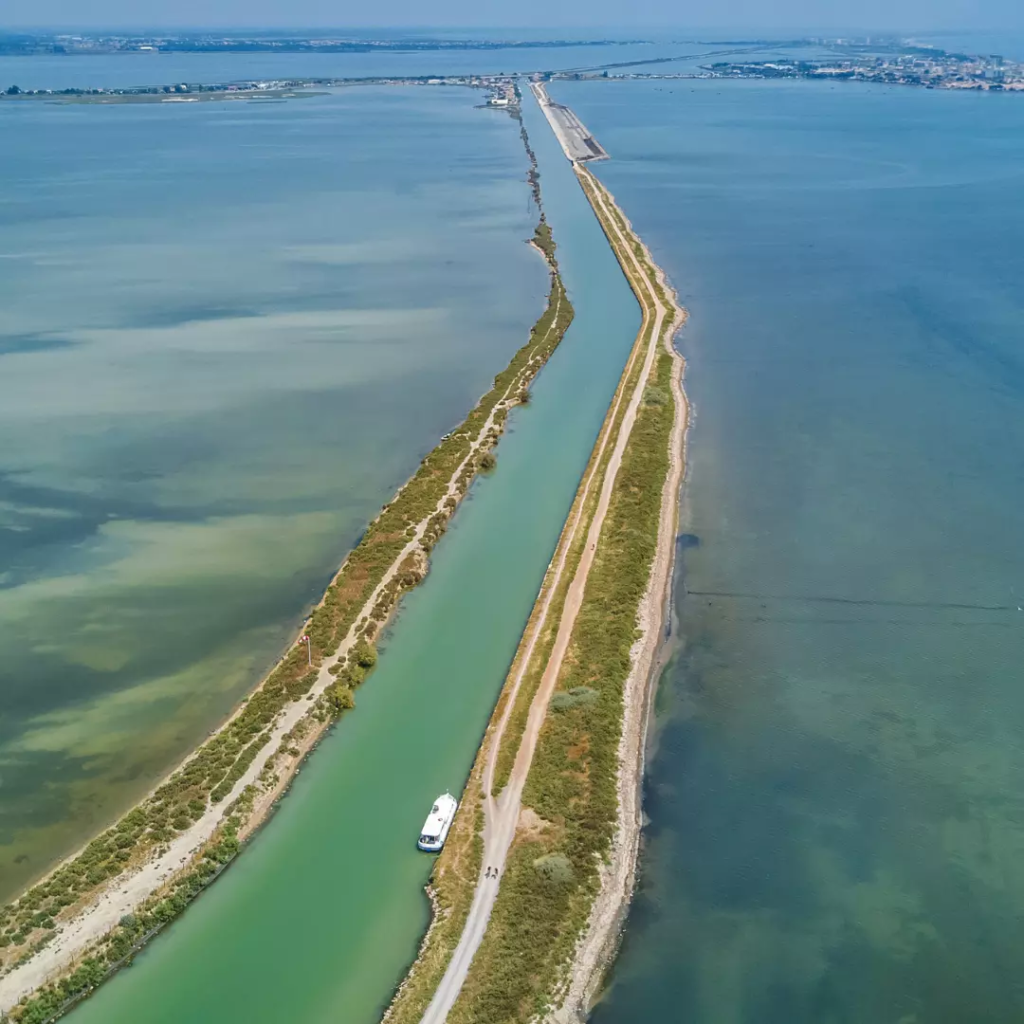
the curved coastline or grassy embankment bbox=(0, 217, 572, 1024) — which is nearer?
the curved coastline

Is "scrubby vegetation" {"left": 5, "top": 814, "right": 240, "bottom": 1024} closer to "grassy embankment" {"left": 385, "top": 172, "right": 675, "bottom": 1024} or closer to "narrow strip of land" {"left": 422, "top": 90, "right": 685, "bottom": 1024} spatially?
"grassy embankment" {"left": 385, "top": 172, "right": 675, "bottom": 1024}

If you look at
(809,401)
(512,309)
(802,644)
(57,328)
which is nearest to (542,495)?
(802,644)

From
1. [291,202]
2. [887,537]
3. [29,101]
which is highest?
[29,101]

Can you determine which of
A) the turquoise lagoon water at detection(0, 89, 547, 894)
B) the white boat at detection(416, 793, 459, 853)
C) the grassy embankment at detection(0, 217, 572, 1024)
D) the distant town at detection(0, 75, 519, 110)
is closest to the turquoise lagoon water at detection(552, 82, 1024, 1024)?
the white boat at detection(416, 793, 459, 853)

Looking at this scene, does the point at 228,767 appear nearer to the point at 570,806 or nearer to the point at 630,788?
the point at 570,806

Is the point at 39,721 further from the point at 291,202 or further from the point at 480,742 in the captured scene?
the point at 291,202

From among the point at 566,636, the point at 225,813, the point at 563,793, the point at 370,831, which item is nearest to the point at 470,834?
the point at 563,793

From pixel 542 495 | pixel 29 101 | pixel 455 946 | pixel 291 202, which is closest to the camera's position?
pixel 455 946
